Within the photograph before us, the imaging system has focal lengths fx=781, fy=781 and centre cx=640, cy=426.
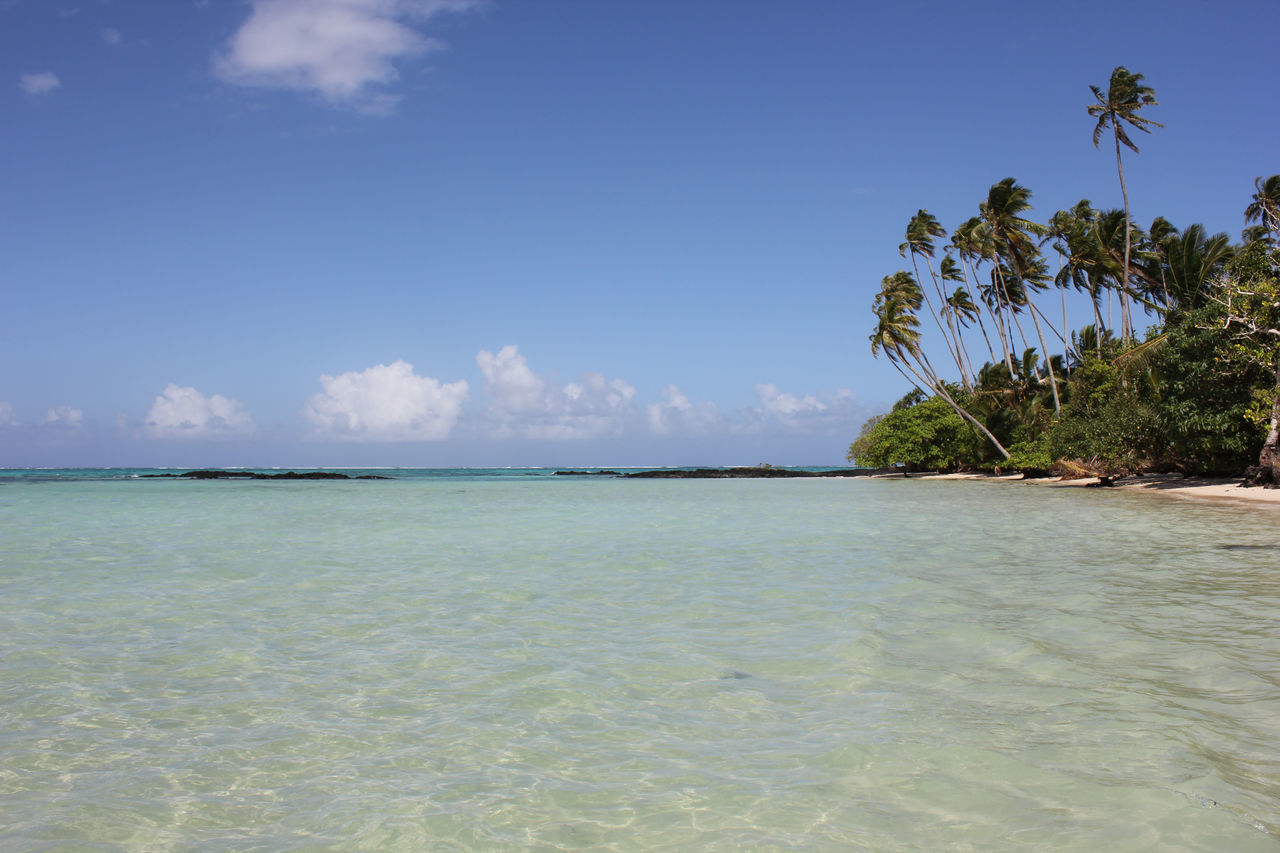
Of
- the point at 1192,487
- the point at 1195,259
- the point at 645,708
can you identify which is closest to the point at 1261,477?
the point at 1192,487

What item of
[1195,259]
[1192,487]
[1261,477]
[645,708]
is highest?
[1195,259]

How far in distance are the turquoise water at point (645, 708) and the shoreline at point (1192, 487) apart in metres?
16.0

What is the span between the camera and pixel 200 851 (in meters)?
2.84

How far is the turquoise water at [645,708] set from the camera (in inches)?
120

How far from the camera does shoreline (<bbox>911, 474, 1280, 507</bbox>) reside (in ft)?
74.3

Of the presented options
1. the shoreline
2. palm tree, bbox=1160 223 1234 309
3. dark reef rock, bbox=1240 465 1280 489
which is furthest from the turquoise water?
palm tree, bbox=1160 223 1234 309

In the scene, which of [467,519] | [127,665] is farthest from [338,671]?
[467,519]

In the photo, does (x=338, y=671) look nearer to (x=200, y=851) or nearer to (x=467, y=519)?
(x=200, y=851)

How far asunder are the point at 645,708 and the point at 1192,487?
3057 cm

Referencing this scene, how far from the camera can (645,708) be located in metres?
4.41

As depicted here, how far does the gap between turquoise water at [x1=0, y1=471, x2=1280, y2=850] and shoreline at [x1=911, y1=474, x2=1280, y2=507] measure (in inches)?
631

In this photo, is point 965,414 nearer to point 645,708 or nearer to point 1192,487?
point 1192,487

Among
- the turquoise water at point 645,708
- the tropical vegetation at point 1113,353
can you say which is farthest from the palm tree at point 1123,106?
the turquoise water at point 645,708

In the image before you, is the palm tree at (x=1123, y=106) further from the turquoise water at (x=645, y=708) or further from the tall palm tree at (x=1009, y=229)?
the turquoise water at (x=645, y=708)
